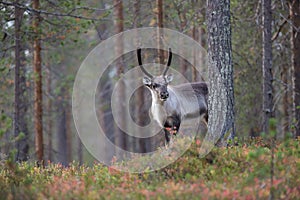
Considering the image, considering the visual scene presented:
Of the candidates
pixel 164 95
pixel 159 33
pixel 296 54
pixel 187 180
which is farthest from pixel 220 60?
pixel 159 33

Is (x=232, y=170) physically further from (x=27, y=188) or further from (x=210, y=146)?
(x=27, y=188)

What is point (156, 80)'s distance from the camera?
493 inches

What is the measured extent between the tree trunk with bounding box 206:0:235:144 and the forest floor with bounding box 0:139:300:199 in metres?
1.33

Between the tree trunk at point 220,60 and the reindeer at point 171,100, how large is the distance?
1.83 metres

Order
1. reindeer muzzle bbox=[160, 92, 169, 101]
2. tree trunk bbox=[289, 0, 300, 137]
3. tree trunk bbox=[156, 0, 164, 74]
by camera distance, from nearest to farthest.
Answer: reindeer muzzle bbox=[160, 92, 169, 101], tree trunk bbox=[289, 0, 300, 137], tree trunk bbox=[156, 0, 164, 74]

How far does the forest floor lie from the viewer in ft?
23.4

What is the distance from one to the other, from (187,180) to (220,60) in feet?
11.5

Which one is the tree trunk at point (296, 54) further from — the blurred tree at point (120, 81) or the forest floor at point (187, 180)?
the blurred tree at point (120, 81)

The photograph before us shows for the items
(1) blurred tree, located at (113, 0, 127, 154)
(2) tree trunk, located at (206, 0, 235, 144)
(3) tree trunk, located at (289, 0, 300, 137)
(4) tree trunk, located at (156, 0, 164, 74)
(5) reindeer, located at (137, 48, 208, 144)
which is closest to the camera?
(2) tree trunk, located at (206, 0, 235, 144)

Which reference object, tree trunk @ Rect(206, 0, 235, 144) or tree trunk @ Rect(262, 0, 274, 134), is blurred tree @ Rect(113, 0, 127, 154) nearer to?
tree trunk @ Rect(262, 0, 274, 134)

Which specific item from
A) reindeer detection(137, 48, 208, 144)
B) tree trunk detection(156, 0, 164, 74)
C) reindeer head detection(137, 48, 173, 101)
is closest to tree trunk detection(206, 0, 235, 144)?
reindeer detection(137, 48, 208, 144)

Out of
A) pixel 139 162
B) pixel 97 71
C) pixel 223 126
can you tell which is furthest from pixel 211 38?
pixel 97 71

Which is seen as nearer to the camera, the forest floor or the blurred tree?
the forest floor

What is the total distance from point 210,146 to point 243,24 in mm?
9960
